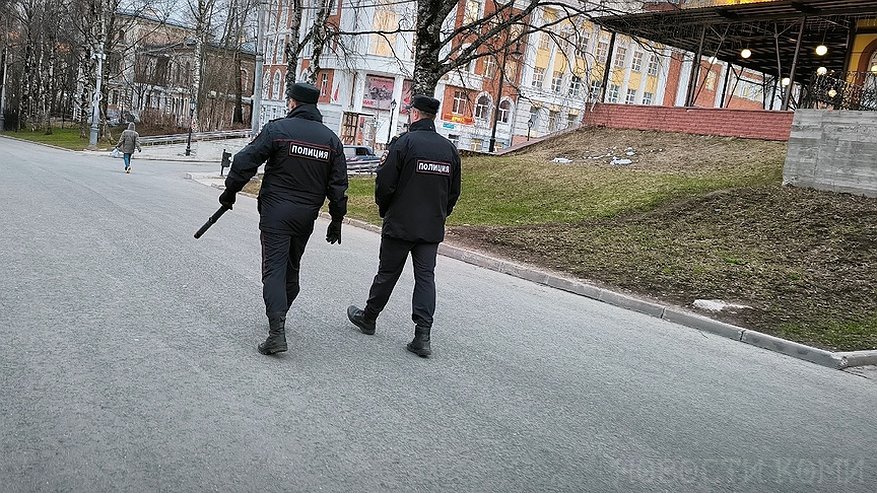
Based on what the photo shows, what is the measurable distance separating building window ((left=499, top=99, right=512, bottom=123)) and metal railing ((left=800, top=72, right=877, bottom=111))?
38.1 metres

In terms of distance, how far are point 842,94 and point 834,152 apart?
12.2 feet

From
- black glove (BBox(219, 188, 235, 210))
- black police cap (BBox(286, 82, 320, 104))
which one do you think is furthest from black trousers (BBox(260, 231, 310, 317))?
black police cap (BBox(286, 82, 320, 104))

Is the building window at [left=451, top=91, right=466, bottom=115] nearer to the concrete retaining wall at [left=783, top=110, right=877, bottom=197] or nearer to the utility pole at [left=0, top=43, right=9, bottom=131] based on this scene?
the utility pole at [left=0, top=43, right=9, bottom=131]

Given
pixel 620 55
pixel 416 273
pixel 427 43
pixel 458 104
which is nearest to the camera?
pixel 416 273

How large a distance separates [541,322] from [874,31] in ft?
77.5

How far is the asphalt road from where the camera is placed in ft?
11.5

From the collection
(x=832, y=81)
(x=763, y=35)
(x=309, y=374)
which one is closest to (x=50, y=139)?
(x=763, y=35)

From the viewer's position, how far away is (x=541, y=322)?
7539mm

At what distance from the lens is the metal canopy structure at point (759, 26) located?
70.3ft

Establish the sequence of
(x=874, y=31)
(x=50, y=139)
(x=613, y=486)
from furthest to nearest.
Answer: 1. (x=50, y=139)
2. (x=874, y=31)
3. (x=613, y=486)

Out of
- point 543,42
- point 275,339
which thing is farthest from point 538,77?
point 275,339

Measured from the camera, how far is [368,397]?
4.51 m

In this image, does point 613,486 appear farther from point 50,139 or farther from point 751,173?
point 50,139

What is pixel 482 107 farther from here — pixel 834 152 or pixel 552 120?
pixel 834 152
